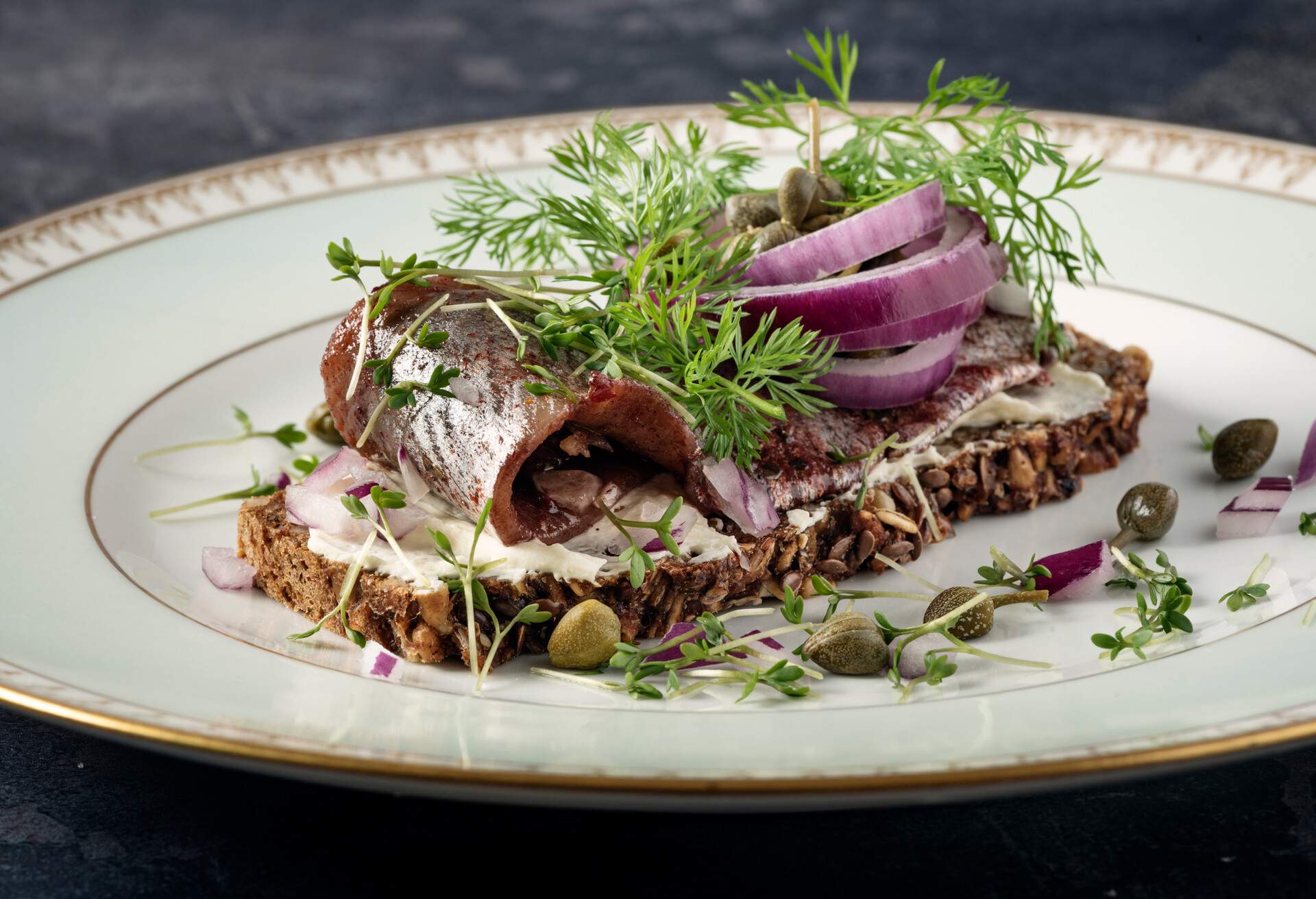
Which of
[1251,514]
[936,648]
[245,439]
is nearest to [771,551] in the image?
[936,648]

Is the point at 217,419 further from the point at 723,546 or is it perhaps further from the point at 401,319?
the point at 723,546

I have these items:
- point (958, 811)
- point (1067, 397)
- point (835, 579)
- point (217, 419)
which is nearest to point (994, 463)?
point (1067, 397)

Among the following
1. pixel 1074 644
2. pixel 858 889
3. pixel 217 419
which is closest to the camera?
pixel 858 889

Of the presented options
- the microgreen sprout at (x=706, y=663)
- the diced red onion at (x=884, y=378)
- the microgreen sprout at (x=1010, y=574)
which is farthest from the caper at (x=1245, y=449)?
the microgreen sprout at (x=706, y=663)

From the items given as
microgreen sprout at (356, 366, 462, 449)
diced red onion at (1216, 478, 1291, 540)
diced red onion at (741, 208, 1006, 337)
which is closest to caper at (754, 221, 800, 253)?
diced red onion at (741, 208, 1006, 337)

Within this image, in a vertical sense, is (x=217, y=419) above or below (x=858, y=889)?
above

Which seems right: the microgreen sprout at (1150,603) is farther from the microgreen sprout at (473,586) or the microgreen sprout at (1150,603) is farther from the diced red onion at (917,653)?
the microgreen sprout at (473,586)
